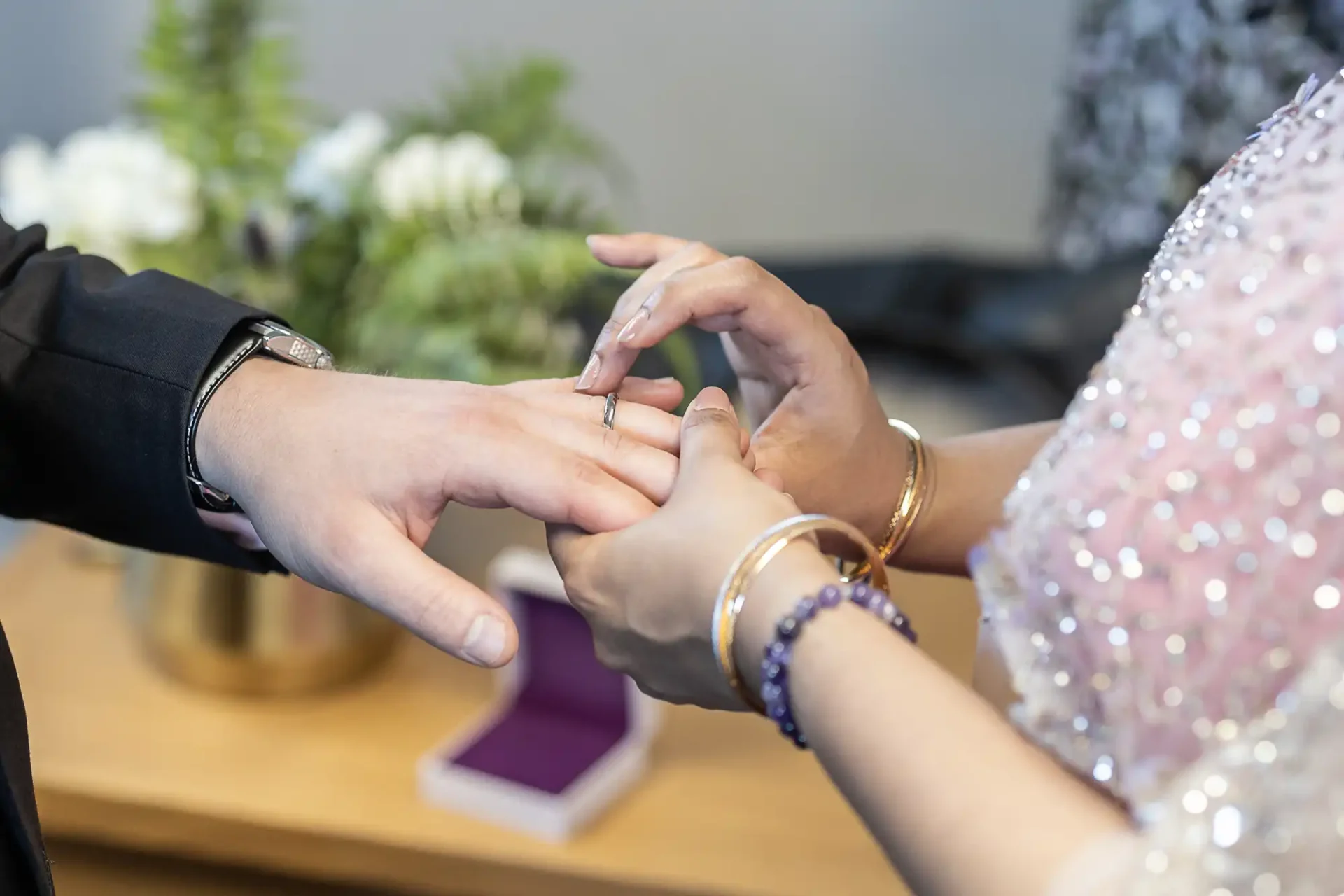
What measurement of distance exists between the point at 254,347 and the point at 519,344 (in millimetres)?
419

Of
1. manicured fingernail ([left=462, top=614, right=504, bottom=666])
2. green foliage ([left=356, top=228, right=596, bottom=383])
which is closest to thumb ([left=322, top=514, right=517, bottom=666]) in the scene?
manicured fingernail ([left=462, top=614, right=504, bottom=666])

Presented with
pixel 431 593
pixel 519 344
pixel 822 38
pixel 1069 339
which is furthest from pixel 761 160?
pixel 431 593

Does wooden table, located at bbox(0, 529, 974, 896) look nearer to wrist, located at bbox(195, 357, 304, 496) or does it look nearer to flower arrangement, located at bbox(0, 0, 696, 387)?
flower arrangement, located at bbox(0, 0, 696, 387)

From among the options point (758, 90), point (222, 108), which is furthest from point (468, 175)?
point (758, 90)

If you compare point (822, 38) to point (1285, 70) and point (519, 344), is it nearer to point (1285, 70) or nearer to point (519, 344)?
point (1285, 70)

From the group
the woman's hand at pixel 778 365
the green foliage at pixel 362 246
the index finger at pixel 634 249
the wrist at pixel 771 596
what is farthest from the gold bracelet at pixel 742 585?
the green foliage at pixel 362 246

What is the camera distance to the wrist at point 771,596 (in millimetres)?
576

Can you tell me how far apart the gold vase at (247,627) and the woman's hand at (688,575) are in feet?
1.81

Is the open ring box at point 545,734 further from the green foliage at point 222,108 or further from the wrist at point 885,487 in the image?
the green foliage at point 222,108

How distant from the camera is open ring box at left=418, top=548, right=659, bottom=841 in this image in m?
1.11

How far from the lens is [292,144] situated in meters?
1.29

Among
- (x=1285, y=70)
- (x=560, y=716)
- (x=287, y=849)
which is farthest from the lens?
(x=1285, y=70)

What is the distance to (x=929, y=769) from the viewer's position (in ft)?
1.66

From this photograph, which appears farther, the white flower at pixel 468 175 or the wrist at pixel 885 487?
the white flower at pixel 468 175
